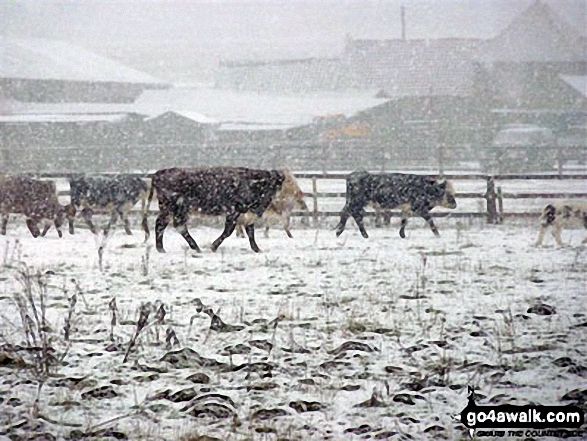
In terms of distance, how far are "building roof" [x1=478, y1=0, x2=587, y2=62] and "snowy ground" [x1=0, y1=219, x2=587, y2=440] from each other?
29700 millimetres

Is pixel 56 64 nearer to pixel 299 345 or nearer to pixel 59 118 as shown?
pixel 59 118

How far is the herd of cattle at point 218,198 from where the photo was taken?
10062mm

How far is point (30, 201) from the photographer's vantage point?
38.0 ft

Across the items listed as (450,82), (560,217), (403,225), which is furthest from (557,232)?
(450,82)

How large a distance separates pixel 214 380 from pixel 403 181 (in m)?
7.38

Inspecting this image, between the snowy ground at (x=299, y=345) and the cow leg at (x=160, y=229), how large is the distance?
685mm

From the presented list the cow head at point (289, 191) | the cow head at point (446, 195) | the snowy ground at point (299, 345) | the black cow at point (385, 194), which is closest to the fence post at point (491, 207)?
the cow head at point (446, 195)

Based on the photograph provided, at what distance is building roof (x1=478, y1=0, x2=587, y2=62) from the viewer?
120 ft

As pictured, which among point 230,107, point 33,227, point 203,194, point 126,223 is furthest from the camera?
point 230,107

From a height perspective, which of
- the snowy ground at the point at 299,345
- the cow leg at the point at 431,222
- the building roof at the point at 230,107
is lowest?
the snowy ground at the point at 299,345

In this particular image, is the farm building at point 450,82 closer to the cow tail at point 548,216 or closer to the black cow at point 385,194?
the black cow at point 385,194

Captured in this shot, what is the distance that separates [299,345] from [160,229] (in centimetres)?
492

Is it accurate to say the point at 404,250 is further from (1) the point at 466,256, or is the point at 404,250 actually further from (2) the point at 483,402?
(2) the point at 483,402

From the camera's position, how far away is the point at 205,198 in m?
10.1
